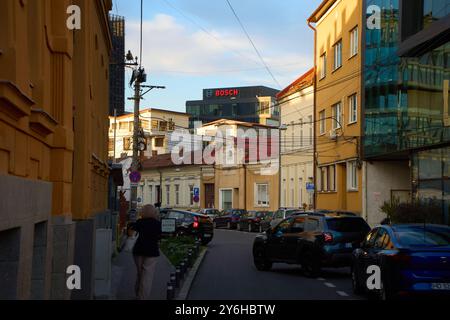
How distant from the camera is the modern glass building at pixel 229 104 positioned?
4870 inches

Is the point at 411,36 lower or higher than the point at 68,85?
higher

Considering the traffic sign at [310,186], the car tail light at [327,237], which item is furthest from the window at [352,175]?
the car tail light at [327,237]

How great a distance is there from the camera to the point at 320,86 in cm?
4181

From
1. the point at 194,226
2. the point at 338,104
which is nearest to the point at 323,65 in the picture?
the point at 338,104

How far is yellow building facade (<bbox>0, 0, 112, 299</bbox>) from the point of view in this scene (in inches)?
272

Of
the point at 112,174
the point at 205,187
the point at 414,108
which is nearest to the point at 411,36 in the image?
the point at 414,108

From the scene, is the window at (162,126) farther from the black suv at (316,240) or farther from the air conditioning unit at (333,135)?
the black suv at (316,240)

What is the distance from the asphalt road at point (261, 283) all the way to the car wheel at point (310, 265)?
173 millimetres

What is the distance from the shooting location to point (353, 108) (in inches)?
1396

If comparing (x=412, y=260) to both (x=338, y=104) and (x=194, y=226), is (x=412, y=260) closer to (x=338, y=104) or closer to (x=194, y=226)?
(x=194, y=226)

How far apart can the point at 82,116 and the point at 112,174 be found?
1222 centimetres

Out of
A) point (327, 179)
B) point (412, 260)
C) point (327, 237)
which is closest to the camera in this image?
point (412, 260)

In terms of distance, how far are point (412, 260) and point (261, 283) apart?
5.66m
